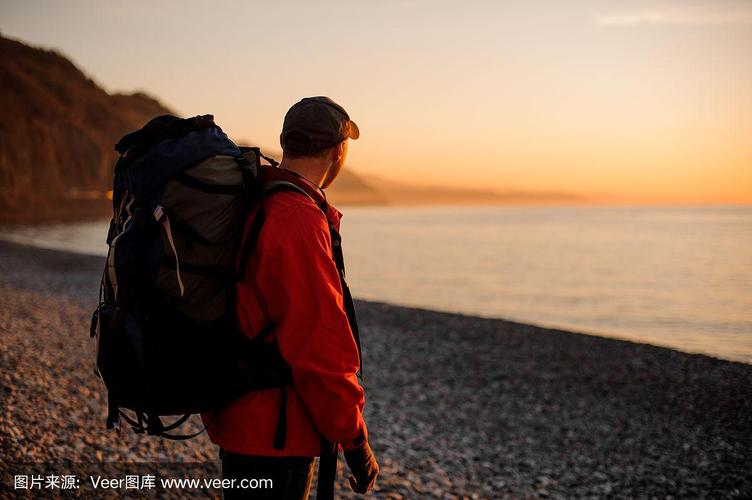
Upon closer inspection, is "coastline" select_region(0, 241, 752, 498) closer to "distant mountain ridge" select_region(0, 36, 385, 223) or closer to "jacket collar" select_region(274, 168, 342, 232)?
"jacket collar" select_region(274, 168, 342, 232)

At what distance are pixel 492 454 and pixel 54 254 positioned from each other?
1480 inches

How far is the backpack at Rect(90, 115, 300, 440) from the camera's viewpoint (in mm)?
2535

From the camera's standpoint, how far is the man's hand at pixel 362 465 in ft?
9.08

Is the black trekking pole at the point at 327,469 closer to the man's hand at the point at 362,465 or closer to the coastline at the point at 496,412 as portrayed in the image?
the man's hand at the point at 362,465

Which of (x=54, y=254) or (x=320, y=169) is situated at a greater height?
(x=320, y=169)

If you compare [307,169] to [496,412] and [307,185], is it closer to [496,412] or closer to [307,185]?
[307,185]

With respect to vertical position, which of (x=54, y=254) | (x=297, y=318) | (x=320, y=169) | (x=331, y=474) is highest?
(x=320, y=169)

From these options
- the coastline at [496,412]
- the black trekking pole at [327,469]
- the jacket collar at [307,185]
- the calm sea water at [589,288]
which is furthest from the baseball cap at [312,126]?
the calm sea water at [589,288]

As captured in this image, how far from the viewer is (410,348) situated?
15.3 meters

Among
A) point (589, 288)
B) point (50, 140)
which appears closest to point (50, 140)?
point (50, 140)

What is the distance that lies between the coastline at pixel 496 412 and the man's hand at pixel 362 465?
4.34 metres

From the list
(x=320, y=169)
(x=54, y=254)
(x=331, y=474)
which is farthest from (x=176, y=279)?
(x=54, y=254)

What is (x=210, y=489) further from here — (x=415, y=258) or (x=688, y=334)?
(x=415, y=258)

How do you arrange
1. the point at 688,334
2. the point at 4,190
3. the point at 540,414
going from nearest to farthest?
the point at 540,414 < the point at 688,334 < the point at 4,190
